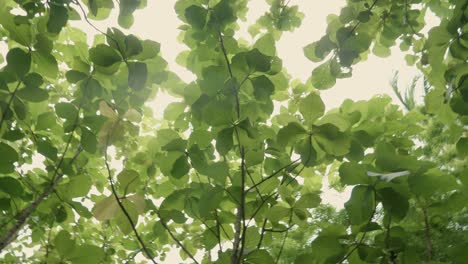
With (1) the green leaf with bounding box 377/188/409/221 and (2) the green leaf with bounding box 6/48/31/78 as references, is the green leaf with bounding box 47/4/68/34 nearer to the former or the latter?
(2) the green leaf with bounding box 6/48/31/78

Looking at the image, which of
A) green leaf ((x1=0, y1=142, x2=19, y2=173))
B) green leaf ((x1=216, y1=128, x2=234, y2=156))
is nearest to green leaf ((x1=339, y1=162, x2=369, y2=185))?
green leaf ((x1=216, y1=128, x2=234, y2=156))

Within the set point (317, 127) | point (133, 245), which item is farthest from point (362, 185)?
point (133, 245)


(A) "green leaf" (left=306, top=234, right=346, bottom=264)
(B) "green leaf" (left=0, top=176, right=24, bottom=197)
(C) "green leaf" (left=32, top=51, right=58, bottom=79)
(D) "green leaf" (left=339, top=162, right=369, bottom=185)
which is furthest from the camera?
(B) "green leaf" (left=0, top=176, right=24, bottom=197)

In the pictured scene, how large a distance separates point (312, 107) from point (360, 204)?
0.26m

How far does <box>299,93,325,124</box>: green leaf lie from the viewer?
793mm

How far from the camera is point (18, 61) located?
2.95 feet

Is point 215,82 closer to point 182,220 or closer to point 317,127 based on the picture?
point 317,127

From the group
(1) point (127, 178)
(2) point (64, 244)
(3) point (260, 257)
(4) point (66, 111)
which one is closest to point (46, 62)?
(4) point (66, 111)

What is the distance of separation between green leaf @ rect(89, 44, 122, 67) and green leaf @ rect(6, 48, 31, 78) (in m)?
0.19

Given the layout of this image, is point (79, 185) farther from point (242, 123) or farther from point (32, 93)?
point (242, 123)

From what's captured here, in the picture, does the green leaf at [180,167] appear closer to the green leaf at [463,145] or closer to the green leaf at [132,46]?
the green leaf at [132,46]

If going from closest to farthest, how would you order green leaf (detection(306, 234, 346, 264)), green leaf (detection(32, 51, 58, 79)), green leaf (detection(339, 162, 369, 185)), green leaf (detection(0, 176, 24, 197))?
green leaf (detection(339, 162, 369, 185)) < green leaf (detection(306, 234, 346, 264)) < green leaf (detection(32, 51, 58, 79)) < green leaf (detection(0, 176, 24, 197))

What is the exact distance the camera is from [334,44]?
1.00 metres

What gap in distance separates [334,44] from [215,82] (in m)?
0.39
